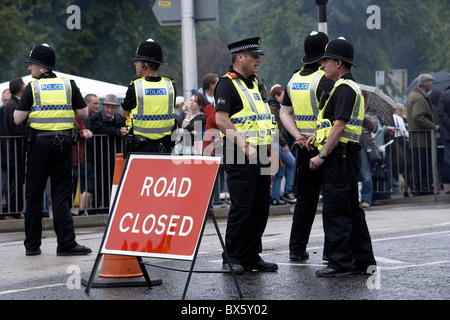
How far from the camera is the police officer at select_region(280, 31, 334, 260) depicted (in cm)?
863

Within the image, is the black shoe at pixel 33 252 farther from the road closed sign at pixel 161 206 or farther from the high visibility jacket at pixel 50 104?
the road closed sign at pixel 161 206

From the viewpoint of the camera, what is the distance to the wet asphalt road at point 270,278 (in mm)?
6859

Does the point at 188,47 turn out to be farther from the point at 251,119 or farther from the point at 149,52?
the point at 251,119

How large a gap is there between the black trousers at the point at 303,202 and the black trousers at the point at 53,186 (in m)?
2.52

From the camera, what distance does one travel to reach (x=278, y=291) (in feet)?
23.1

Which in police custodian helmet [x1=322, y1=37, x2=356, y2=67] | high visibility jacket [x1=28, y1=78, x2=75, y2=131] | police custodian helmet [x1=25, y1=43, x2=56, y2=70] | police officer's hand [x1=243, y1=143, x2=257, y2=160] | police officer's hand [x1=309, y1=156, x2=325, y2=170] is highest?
police custodian helmet [x1=25, y1=43, x2=56, y2=70]

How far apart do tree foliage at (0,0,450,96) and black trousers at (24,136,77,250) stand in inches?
855

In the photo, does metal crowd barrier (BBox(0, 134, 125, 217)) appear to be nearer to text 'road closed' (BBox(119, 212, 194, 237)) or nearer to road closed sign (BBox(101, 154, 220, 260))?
road closed sign (BBox(101, 154, 220, 260))

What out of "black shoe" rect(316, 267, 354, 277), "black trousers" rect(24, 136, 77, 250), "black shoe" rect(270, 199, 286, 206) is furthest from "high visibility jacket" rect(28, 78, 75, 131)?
"black shoe" rect(270, 199, 286, 206)

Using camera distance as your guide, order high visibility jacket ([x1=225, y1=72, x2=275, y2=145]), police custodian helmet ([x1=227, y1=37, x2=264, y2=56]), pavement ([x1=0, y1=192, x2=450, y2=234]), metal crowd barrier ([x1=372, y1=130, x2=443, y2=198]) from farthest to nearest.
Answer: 1. metal crowd barrier ([x1=372, y1=130, x2=443, y2=198])
2. pavement ([x1=0, y1=192, x2=450, y2=234])
3. police custodian helmet ([x1=227, y1=37, x2=264, y2=56])
4. high visibility jacket ([x1=225, y1=72, x2=275, y2=145])

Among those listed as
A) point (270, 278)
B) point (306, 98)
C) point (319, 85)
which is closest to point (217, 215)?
point (306, 98)

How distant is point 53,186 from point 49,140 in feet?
A: 1.64
